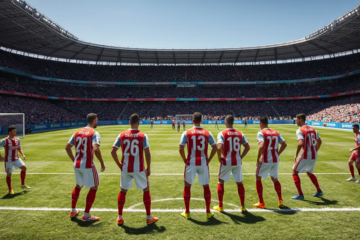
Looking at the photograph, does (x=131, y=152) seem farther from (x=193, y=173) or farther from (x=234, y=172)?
(x=234, y=172)

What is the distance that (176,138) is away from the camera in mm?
21344

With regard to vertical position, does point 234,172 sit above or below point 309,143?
below

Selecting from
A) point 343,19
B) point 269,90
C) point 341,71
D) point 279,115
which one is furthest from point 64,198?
point 341,71

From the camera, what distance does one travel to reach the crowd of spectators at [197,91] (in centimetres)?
5391

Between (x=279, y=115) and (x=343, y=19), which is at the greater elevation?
(x=343, y=19)

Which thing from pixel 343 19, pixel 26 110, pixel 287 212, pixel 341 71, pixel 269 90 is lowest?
pixel 287 212

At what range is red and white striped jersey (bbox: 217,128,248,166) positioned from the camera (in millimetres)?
5242

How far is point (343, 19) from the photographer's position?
33.8 meters

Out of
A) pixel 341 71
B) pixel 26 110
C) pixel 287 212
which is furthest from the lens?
pixel 341 71

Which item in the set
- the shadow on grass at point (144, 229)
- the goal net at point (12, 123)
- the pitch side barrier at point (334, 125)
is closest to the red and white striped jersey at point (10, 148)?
the shadow on grass at point (144, 229)

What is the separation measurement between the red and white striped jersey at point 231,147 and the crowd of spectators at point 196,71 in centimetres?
5770

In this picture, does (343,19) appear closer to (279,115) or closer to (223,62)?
(279,115)

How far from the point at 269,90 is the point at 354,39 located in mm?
21443

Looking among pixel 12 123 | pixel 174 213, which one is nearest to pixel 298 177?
pixel 174 213
